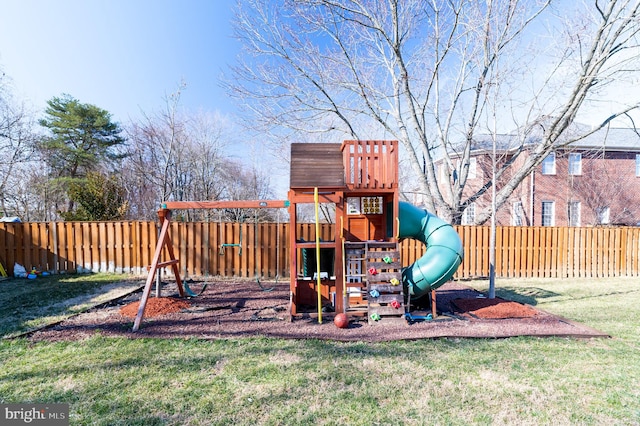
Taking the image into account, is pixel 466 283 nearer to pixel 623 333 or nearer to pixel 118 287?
pixel 623 333

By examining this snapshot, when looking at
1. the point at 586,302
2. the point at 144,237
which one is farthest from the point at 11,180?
the point at 586,302

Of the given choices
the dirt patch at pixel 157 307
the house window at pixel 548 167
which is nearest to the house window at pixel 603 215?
the house window at pixel 548 167

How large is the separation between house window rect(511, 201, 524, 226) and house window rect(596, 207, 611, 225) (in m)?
4.04

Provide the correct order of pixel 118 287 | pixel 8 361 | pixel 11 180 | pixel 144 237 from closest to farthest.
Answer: pixel 8 361
pixel 118 287
pixel 144 237
pixel 11 180

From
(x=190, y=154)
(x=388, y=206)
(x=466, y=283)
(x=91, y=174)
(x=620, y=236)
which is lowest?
(x=466, y=283)

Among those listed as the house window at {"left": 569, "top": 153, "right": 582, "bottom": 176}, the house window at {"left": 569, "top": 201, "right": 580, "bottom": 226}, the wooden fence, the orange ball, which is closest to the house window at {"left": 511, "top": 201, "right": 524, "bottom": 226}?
the house window at {"left": 569, "top": 201, "right": 580, "bottom": 226}

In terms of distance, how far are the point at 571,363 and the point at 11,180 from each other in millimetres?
23681

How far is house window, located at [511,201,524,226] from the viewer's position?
18.2 m

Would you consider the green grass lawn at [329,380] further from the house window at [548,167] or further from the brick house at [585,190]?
the house window at [548,167]

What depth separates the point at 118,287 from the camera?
804 centimetres

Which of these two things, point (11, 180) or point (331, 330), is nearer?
point (331, 330)

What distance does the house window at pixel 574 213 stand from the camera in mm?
17641

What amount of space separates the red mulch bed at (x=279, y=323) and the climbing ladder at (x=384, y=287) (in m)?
0.15

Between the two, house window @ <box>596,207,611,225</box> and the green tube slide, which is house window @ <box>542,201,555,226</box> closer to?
A: house window @ <box>596,207,611,225</box>
